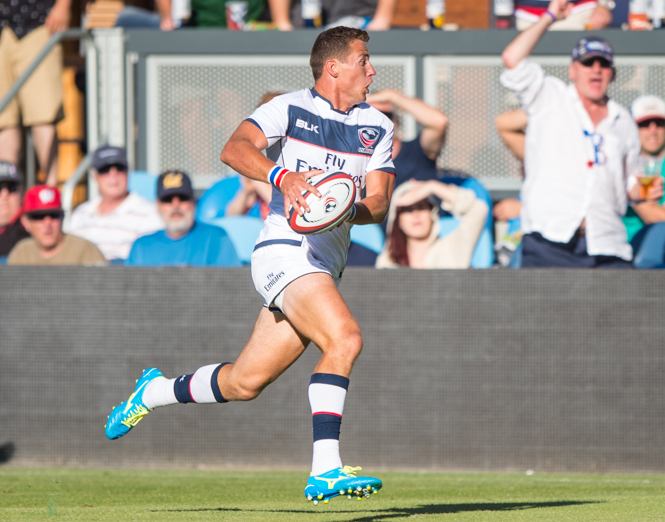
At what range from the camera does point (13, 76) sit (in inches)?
392

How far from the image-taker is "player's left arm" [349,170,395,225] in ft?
15.3

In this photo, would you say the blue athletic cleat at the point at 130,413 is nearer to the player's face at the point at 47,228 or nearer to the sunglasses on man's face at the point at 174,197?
the sunglasses on man's face at the point at 174,197

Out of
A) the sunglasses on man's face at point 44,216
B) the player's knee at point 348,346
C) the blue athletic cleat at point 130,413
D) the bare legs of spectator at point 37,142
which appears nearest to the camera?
the player's knee at point 348,346

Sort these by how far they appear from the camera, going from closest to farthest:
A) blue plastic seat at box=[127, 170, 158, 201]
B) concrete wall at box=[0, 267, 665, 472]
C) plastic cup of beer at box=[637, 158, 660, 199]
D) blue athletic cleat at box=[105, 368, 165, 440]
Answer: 1. blue athletic cleat at box=[105, 368, 165, 440]
2. concrete wall at box=[0, 267, 665, 472]
3. plastic cup of beer at box=[637, 158, 660, 199]
4. blue plastic seat at box=[127, 170, 158, 201]

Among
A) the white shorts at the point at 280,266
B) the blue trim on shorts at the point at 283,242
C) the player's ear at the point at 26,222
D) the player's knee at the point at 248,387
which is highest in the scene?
the blue trim on shorts at the point at 283,242

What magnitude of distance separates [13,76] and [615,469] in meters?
6.66

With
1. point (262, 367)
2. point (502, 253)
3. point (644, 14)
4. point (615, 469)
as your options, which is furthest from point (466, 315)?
point (644, 14)

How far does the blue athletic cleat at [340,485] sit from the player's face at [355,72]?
181 centimetres

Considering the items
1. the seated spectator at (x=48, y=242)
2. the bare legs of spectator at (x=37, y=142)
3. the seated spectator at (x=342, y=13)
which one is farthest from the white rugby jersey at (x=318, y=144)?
the bare legs of spectator at (x=37, y=142)

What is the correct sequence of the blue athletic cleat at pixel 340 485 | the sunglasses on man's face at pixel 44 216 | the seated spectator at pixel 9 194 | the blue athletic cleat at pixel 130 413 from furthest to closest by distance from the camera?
the seated spectator at pixel 9 194, the sunglasses on man's face at pixel 44 216, the blue athletic cleat at pixel 130 413, the blue athletic cleat at pixel 340 485

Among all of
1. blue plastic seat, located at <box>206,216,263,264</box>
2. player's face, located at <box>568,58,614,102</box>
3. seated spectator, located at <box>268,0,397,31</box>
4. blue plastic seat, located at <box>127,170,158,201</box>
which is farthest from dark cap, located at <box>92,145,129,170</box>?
player's face, located at <box>568,58,614,102</box>

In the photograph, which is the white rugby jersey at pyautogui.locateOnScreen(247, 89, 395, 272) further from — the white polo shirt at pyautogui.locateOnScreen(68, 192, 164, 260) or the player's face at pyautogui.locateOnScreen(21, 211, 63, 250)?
the white polo shirt at pyautogui.locateOnScreen(68, 192, 164, 260)

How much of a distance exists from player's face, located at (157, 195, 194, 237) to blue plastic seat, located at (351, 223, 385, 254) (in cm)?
133

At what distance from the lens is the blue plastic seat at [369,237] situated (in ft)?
27.3
